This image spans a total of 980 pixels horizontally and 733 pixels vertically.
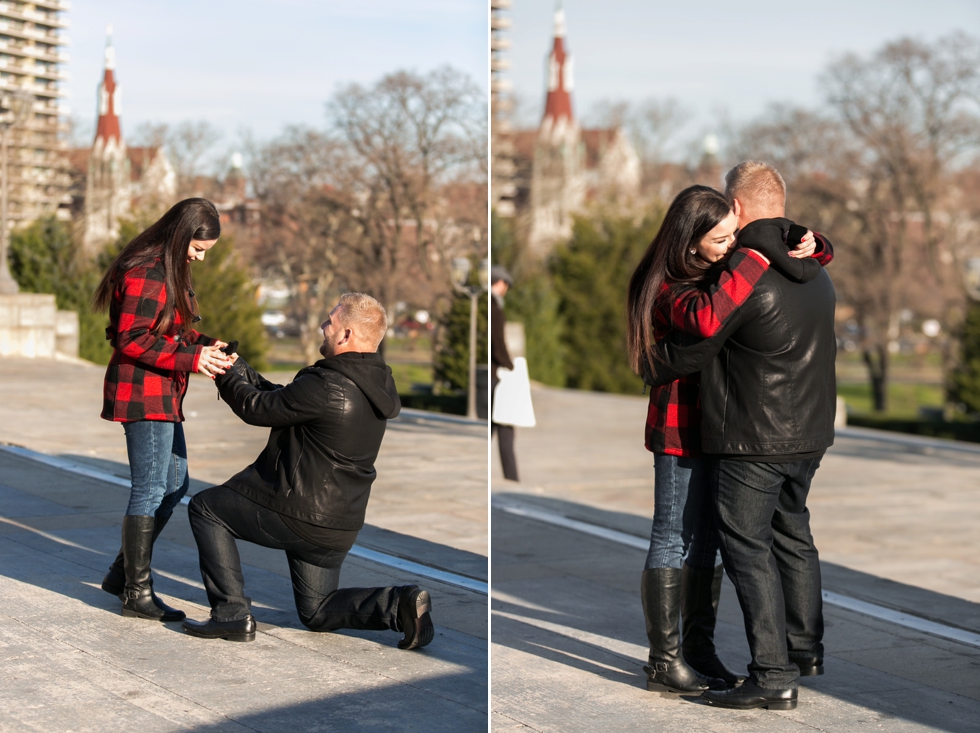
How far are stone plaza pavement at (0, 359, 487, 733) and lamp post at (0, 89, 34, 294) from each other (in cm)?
1695

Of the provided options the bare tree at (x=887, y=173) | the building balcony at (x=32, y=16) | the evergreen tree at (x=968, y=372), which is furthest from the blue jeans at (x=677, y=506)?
the building balcony at (x=32, y=16)

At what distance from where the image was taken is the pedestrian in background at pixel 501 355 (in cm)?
862

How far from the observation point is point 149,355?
4277 mm

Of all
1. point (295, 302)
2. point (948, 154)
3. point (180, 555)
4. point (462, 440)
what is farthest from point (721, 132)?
point (180, 555)

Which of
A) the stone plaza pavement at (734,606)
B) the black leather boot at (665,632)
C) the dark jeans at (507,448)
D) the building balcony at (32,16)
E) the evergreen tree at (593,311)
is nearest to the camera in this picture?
the stone plaza pavement at (734,606)

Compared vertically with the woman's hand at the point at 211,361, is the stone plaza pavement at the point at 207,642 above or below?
below

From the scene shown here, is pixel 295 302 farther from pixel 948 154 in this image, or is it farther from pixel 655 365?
pixel 655 365

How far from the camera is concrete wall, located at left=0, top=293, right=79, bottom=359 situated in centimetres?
2070

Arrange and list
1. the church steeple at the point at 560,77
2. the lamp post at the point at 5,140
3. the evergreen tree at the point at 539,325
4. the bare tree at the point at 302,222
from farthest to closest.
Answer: the church steeple at the point at 560,77 < the bare tree at the point at 302,222 < the evergreen tree at the point at 539,325 < the lamp post at the point at 5,140

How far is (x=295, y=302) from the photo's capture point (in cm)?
3009

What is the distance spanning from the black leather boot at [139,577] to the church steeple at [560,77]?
81.6m

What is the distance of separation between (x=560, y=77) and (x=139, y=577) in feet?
329

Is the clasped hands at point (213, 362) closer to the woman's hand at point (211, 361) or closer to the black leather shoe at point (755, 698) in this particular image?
the woman's hand at point (211, 361)

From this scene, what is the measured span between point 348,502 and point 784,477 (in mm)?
1455
